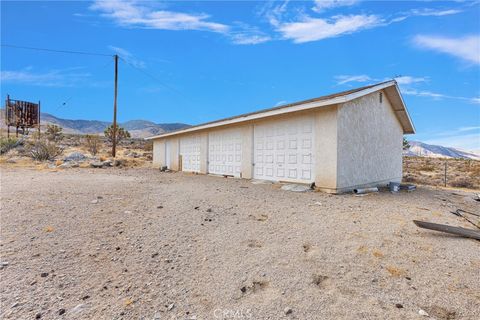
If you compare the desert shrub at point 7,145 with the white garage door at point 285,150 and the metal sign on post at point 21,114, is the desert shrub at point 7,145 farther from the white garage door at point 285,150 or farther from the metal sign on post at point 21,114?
the white garage door at point 285,150

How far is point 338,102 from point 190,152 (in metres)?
10.2

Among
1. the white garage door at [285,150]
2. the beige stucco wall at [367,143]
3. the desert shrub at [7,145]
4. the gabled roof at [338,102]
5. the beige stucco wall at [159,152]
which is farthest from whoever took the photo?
the desert shrub at [7,145]

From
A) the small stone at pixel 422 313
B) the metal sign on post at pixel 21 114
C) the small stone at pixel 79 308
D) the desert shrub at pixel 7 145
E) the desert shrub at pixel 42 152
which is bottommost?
the small stone at pixel 79 308

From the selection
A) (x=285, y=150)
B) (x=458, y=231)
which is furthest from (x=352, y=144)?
(x=458, y=231)

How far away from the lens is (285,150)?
9.45m

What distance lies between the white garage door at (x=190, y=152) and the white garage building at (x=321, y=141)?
1.13 metres

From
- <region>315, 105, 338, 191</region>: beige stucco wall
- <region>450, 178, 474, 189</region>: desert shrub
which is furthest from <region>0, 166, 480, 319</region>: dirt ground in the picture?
<region>450, 178, 474, 189</region>: desert shrub

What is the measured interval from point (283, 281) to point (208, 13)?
11.5 m

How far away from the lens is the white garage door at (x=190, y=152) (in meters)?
15.0

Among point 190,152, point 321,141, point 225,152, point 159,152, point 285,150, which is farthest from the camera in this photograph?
point 159,152

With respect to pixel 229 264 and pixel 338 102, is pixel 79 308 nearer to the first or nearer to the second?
pixel 229 264

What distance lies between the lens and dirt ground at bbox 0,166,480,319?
2355 millimetres

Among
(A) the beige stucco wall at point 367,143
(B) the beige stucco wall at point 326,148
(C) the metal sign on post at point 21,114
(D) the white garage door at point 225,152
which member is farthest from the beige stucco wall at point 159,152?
(C) the metal sign on post at point 21,114

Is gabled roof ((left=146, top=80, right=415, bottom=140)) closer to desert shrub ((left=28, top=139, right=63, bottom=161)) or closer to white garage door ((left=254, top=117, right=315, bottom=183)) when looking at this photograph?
white garage door ((left=254, top=117, right=315, bottom=183))
